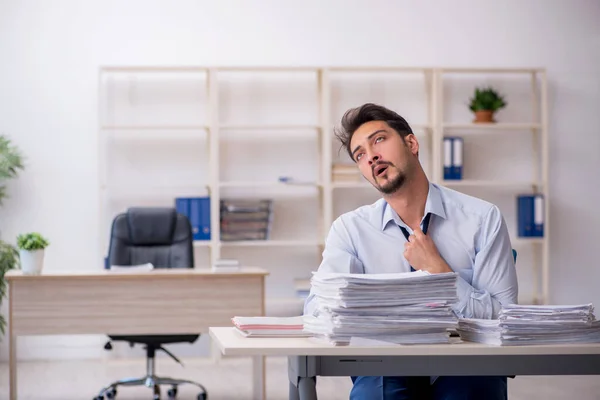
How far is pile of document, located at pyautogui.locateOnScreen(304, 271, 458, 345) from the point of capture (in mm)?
1635

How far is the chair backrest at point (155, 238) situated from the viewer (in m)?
4.67

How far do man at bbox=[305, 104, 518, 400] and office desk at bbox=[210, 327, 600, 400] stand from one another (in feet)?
0.98

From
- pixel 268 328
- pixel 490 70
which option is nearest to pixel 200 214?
pixel 490 70

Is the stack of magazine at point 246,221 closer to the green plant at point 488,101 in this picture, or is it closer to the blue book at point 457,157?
the blue book at point 457,157

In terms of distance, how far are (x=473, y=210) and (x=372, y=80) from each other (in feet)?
14.2

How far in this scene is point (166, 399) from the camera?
4.64m

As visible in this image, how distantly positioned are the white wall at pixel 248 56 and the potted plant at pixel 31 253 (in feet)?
6.04

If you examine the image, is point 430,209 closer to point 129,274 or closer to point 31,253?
point 129,274

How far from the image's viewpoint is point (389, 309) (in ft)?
5.41

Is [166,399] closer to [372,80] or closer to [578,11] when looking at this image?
[372,80]

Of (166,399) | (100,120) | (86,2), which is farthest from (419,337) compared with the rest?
(86,2)

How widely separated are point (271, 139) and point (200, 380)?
6.33ft

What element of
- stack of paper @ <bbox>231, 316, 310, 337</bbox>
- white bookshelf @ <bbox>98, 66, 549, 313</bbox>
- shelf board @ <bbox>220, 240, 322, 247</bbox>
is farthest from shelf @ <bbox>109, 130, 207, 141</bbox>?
stack of paper @ <bbox>231, 316, 310, 337</bbox>

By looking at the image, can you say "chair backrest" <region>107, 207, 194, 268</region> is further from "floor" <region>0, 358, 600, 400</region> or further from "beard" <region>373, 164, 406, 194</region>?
"beard" <region>373, 164, 406, 194</region>
